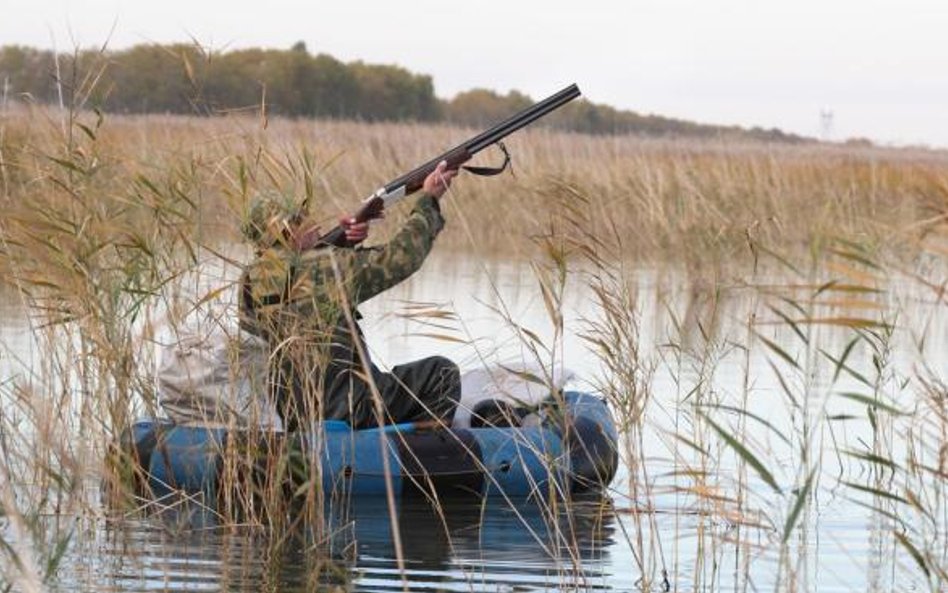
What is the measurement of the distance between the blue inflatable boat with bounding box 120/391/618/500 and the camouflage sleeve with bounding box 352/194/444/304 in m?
0.54

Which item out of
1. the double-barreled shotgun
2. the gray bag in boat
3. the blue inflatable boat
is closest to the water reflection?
the blue inflatable boat

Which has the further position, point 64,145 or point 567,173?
point 567,173

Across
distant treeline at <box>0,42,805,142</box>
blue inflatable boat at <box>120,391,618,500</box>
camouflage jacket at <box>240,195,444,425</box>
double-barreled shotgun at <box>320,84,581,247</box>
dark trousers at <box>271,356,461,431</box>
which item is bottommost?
blue inflatable boat at <box>120,391,618,500</box>

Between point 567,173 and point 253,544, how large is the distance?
1103 cm

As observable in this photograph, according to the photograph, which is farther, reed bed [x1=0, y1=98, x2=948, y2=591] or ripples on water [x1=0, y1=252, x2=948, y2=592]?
ripples on water [x1=0, y1=252, x2=948, y2=592]

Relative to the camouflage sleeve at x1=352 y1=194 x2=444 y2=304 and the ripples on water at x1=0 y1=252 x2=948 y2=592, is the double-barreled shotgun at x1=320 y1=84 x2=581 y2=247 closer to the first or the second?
the camouflage sleeve at x1=352 y1=194 x2=444 y2=304

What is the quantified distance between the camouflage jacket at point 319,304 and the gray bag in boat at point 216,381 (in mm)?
70

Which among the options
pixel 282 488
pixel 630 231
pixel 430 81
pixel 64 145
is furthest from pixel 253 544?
pixel 430 81

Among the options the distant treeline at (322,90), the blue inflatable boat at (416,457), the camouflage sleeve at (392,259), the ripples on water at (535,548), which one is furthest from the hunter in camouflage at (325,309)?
the distant treeline at (322,90)

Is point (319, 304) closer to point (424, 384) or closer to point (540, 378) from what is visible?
point (540, 378)

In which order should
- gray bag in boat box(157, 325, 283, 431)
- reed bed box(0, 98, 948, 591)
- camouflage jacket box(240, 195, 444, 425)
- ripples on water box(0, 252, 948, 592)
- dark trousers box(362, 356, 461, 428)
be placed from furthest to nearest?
dark trousers box(362, 356, 461, 428), gray bag in boat box(157, 325, 283, 431), camouflage jacket box(240, 195, 444, 425), ripples on water box(0, 252, 948, 592), reed bed box(0, 98, 948, 591)

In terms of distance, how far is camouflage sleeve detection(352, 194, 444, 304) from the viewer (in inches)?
289

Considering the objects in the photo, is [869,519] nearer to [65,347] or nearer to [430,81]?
[65,347]

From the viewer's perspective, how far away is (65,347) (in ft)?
23.4
